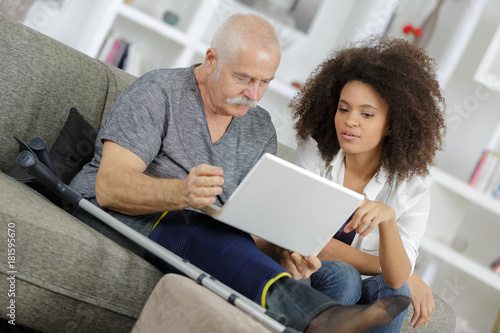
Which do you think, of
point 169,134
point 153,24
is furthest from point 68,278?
point 153,24

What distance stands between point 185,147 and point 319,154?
448 millimetres

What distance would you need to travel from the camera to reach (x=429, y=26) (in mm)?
3473

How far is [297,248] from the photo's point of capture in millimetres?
1392

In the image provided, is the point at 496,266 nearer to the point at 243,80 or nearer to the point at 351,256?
the point at 351,256

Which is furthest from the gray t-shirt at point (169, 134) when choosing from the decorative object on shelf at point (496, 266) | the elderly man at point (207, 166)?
the decorative object on shelf at point (496, 266)

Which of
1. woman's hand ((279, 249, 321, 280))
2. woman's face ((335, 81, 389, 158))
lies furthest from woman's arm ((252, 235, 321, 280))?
woman's face ((335, 81, 389, 158))

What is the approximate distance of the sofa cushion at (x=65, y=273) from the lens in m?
1.23

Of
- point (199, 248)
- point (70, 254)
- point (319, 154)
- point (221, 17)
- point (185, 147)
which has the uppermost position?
point (221, 17)

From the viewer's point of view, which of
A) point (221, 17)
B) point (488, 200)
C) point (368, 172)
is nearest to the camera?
point (368, 172)

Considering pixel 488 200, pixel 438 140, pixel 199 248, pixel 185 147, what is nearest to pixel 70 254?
pixel 199 248

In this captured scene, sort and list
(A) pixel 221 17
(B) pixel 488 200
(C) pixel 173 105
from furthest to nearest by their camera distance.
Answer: (A) pixel 221 17, (B) pixel 488 200, (C) pixel 173 105

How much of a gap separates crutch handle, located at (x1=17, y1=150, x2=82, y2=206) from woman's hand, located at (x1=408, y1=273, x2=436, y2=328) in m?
0.93

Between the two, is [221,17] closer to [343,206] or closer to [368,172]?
[368,172]

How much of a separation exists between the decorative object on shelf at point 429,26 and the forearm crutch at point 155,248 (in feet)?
8.62
